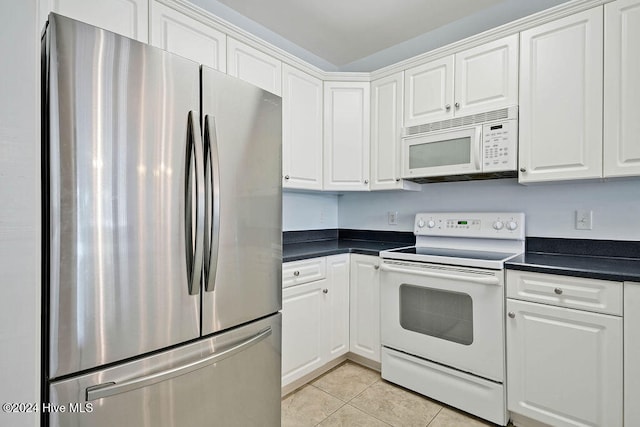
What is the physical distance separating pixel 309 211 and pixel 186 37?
167 cm

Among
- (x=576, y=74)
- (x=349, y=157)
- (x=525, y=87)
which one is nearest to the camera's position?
(x=576, y=74)

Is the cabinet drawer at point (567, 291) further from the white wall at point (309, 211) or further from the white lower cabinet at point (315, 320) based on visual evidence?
the white wall at point (309, 211)

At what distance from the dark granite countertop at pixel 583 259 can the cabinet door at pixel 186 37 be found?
80.4 inches

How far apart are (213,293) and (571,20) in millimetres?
2311

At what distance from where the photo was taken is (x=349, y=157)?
2643mm

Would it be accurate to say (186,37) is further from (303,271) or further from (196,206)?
(303,271)

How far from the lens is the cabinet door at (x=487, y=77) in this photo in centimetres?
196

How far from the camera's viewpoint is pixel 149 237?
1104mm

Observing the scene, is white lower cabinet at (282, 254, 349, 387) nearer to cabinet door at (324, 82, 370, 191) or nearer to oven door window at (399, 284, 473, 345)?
oven door window at (399, 284, 473, 345)

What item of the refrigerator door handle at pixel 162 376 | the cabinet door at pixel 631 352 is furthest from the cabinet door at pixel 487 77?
the refrigerator door handle at pixel 162 376

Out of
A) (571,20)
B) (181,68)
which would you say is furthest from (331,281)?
(571,20)
